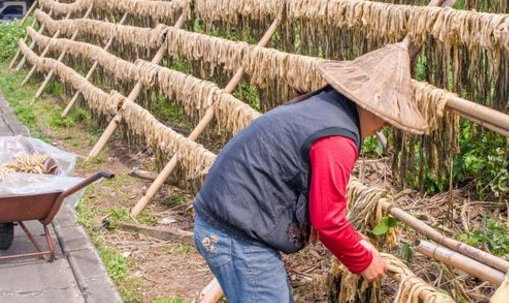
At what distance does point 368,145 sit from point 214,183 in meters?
3.72

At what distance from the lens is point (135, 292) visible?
565 cm

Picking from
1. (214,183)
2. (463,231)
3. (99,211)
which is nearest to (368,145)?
(463,231)

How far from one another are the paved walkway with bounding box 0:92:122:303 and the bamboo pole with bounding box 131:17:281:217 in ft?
1.91

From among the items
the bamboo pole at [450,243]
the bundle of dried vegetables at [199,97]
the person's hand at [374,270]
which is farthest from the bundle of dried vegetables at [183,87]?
the person's hand at [374,270]

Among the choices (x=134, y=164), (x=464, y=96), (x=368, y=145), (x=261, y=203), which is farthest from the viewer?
(x=134, y=164)

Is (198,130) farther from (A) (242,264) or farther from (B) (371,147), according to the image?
(A) (242,264)

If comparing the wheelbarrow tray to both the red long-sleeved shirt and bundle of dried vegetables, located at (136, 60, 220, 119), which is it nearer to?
bundle of dried vegetables, located at (136, 60, 220, 119)

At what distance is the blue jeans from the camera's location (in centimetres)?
342

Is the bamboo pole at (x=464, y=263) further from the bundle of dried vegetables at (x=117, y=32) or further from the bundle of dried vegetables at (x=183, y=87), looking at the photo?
the bundle of dried vegetables at (x=117, y=32)

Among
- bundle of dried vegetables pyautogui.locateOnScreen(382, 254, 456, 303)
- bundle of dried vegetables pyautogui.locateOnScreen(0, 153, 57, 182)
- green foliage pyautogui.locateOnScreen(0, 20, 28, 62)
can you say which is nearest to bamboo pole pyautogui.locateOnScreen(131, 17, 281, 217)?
bundle of dried vegetables pyautogui.locateOnScreen(0, 153, 57, 182)

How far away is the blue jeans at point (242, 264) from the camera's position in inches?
134

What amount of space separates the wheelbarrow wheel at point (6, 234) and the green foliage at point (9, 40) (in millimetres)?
11579

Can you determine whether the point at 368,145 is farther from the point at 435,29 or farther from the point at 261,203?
the point at 261,203

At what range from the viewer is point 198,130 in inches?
270
